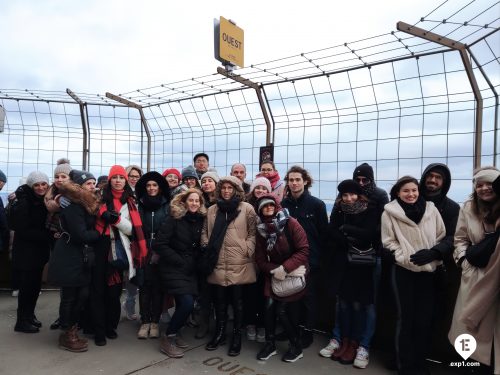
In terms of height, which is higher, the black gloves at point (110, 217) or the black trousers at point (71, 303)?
the black gloves at point (110, 217)

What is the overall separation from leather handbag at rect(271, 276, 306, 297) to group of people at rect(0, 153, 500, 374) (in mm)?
12

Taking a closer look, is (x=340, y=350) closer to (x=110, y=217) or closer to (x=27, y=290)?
(x=110, y=217)

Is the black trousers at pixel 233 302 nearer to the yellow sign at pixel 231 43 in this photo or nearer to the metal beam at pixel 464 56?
the metal beam at pixel 464 56

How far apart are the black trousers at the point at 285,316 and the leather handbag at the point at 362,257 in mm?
619

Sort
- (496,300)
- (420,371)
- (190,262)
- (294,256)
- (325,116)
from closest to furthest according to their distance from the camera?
(496,300) < (420,371) < (294,256) < (190,262) < (325,116)

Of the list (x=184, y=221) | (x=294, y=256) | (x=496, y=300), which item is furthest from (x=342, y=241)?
(x=184, y=221)

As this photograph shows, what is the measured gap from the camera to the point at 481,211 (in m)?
2.59

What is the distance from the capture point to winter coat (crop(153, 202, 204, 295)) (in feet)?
10.8

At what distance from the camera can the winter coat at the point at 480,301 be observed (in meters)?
2.37

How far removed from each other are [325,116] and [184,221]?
2.05m

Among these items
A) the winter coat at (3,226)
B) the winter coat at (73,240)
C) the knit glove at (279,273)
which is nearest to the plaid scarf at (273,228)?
the knit glove at (279,273)

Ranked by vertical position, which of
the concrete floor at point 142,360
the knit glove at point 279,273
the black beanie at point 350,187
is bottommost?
the concrete floor at point 142,360

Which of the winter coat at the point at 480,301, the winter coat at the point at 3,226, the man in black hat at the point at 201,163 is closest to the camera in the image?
the winter coat at the point at 480,301

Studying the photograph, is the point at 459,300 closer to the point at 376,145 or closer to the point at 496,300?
the point at 496,300
